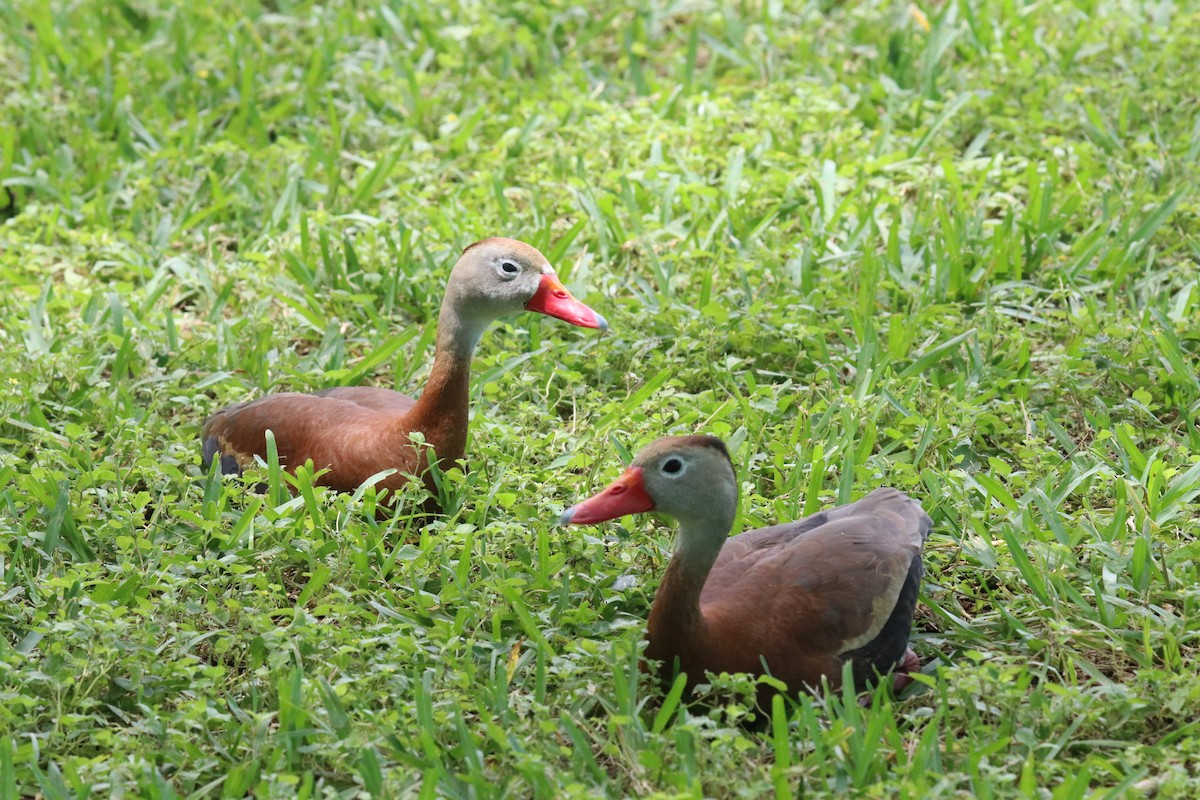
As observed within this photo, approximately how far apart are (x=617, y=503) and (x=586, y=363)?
Answer: 167cm

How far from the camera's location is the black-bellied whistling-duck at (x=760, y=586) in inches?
140

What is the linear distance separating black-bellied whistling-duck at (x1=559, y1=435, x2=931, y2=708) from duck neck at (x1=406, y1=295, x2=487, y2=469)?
868 mm

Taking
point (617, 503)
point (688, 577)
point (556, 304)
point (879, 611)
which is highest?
point (556, 304)

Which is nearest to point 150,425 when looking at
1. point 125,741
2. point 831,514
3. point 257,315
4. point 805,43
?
point 257,315

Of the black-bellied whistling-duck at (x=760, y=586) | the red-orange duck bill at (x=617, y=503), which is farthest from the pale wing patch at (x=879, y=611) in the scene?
the red-orange duck bill at (x=617, y=503)

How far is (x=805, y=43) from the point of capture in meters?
7.34

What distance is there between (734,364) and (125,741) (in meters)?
2.45

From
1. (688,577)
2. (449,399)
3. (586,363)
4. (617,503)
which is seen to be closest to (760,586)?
(688,577)

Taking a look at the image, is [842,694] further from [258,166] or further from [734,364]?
[258,166]

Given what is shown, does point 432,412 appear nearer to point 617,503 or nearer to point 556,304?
point 556,304

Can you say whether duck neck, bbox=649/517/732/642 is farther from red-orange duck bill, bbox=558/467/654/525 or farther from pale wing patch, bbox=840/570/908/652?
pale wing patch, bbox=840/570/908/652

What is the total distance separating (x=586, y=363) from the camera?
17.2 feet

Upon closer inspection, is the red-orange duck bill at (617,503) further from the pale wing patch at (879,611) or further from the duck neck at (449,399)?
the duck neck at (449,399)

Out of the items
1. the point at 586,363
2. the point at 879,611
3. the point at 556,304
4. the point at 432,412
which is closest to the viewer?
the point at 879,611
